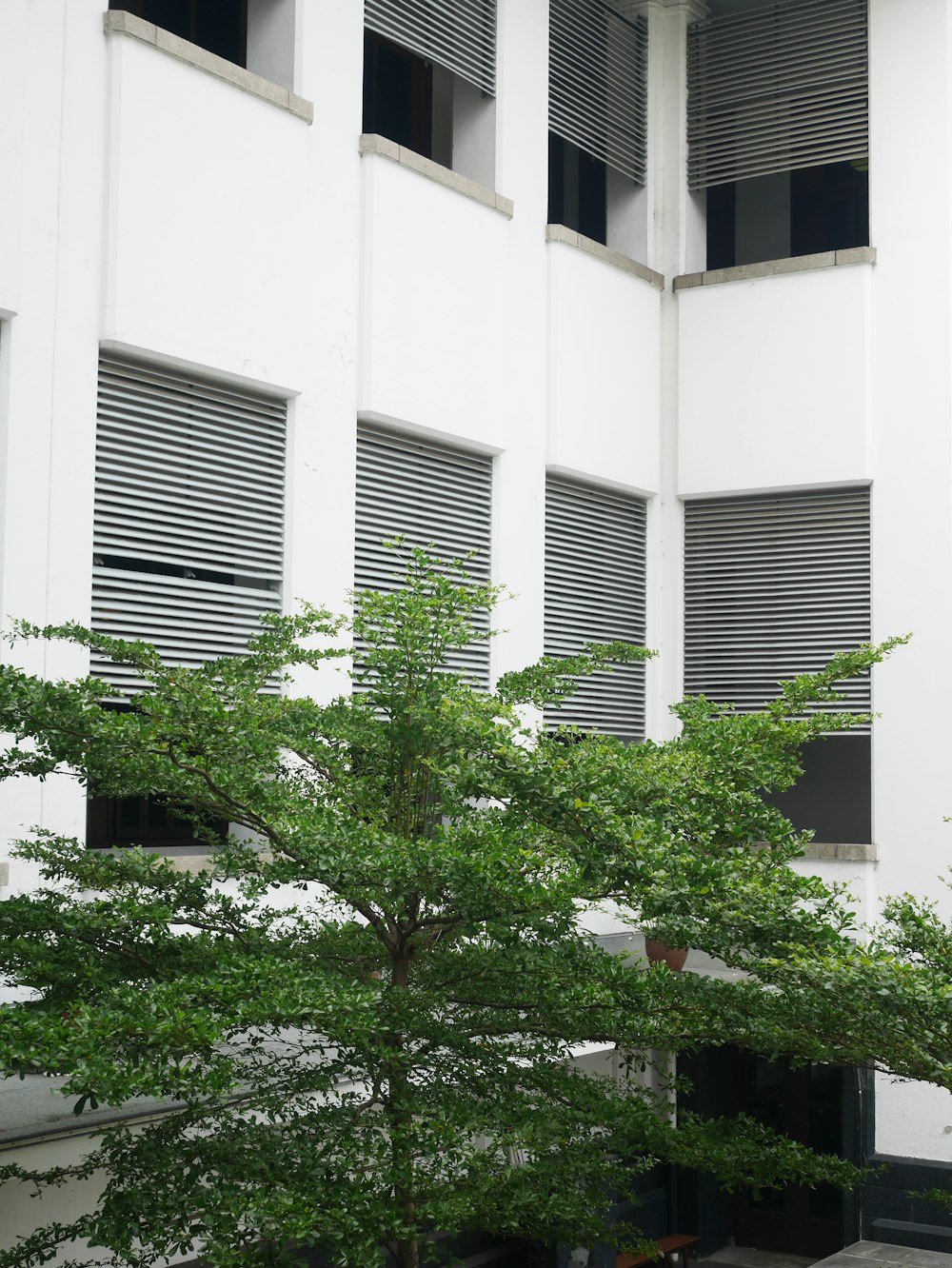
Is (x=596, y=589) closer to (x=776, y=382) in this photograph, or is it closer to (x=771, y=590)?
(x=771, y=590)

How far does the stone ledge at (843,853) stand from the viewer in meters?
13.4

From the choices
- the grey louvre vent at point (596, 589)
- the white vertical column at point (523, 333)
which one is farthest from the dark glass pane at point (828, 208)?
the white vertical column at point (523, 333)

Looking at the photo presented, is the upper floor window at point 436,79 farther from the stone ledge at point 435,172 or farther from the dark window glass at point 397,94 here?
the stone ledge at point 435,172

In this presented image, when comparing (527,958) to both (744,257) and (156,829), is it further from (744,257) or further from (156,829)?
(744,257)

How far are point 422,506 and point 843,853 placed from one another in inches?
197

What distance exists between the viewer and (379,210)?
1127cm

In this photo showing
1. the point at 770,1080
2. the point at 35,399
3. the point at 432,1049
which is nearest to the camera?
the point at 432,1049

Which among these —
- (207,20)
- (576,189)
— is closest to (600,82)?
(576,189)

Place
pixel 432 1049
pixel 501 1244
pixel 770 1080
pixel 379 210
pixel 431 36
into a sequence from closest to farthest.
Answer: pixel 432 1049 → pixel 379 210 → pixel 431 36 → pixel 501 1244 → pixel 770 1080

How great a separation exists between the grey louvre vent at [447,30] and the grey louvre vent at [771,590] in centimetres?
448

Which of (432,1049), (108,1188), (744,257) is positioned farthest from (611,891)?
(744,257)

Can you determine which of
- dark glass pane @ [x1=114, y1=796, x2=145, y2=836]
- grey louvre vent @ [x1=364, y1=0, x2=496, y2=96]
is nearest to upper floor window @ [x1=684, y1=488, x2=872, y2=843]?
grey louvre vent @ [x1=364, y1=0, x2=496, y2=96]

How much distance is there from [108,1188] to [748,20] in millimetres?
12782

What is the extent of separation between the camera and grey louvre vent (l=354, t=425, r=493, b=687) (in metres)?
11.3
